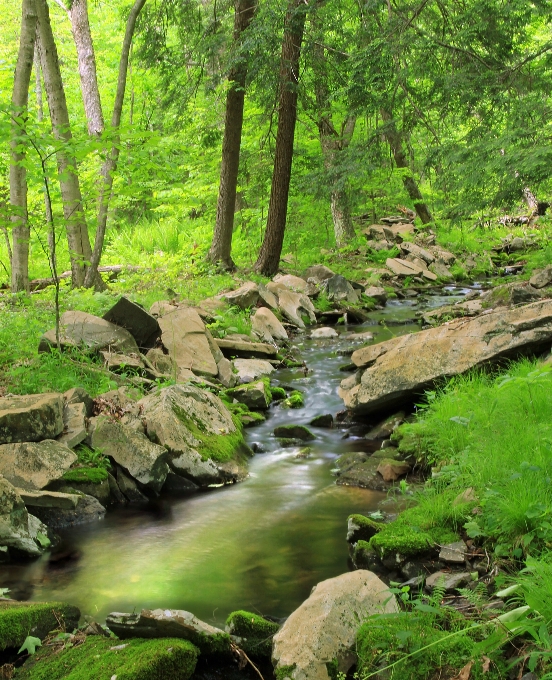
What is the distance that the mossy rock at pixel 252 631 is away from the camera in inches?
130

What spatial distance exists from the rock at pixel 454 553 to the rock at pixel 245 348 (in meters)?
6.60

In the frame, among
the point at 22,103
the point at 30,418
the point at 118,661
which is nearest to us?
the point at 118,661

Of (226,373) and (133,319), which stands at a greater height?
(133,319)

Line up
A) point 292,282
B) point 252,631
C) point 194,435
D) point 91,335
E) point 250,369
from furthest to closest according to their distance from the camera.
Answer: point 292,282 < point 250,369 < point 91,335 < point 194,435 < point 252,631

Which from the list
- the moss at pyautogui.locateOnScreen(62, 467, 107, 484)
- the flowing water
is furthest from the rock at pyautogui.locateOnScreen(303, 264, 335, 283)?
the moss at pyautogui.locateOnScreen(62, 467, 107, 484)

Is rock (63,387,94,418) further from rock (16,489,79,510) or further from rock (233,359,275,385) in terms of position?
rock (233,359,275,385)

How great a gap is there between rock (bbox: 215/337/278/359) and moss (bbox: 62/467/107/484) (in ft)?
14.9

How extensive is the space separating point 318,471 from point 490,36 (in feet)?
32.2

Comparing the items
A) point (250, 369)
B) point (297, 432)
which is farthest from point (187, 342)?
point (297, 432)

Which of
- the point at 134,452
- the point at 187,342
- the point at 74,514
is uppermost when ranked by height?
the point at 187,342

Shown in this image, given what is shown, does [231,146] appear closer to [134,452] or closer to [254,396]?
[254,396]

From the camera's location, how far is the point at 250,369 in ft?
31.4

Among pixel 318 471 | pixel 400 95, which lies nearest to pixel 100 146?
pixel 318 471

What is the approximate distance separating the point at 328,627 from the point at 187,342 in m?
6.41
